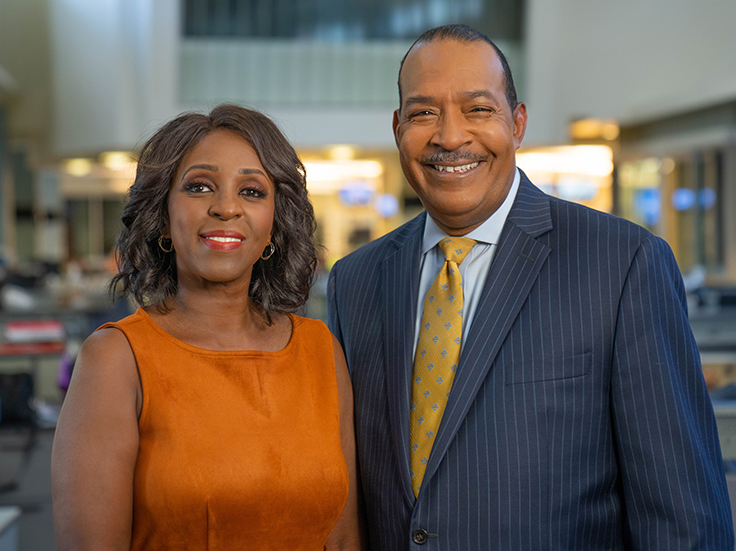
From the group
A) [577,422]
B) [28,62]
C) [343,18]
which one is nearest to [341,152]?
[343,18]

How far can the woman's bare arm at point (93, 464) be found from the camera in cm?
127

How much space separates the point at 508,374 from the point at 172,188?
0.77 m

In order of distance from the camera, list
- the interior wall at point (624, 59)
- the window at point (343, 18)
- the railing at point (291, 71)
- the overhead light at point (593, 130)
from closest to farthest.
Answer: the interior wall at point (624, 59), the overhead light at point (593, 130), the railing at point (291, 71), the window at point (343, 18)

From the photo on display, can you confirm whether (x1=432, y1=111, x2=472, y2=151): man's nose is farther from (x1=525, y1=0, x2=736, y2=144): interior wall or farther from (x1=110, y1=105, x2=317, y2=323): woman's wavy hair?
(x1=525, y1=0, x2=736, y2=144): interior wall

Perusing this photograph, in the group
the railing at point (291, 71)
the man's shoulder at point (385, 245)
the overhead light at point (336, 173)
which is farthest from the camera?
the overhead light at point (336, 173)

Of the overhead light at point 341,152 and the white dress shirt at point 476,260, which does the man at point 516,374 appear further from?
the overhead light at point 341,152

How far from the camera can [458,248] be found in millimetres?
1639

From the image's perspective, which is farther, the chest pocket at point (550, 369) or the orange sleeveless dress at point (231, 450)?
the chest pocket at point (550, 369)

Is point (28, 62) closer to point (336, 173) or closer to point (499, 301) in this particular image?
point (336, 173)

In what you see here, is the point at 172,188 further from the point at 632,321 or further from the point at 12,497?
the point at 12,497

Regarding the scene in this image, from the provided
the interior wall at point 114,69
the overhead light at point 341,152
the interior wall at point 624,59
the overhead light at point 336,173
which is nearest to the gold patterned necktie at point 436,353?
the interior wall at point 624,59

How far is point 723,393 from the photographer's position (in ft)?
9.10

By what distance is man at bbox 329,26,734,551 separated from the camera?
141 cm

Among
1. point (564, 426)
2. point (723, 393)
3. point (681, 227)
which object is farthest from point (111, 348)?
point (681, 227)
